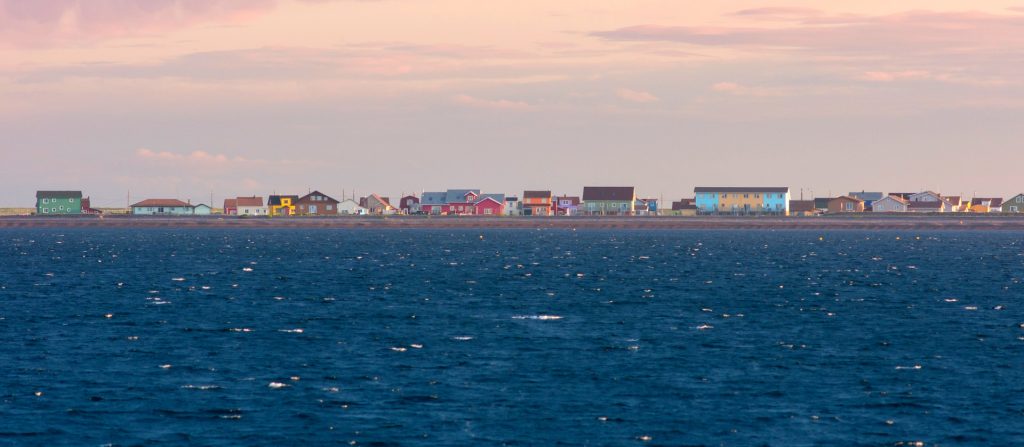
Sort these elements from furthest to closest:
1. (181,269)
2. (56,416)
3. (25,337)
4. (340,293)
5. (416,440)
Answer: (181,269) → (340,293) → (25,337) → (56,416) → (416,440)

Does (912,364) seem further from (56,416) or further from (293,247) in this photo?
(293,247)

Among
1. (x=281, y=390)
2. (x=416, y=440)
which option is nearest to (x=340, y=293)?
(x=281, y=390)

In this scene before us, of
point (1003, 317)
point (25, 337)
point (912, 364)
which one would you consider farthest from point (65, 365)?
point (1003, 317)

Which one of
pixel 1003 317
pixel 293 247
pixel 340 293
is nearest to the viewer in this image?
pixel 1003 317

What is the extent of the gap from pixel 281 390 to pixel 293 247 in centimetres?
11476

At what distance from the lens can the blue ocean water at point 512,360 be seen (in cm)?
3164

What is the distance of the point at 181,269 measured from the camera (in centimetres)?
10044

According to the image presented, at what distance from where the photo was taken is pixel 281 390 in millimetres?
36812

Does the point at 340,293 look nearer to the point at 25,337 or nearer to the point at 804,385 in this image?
the point at 25,337

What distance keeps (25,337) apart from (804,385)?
107 ft

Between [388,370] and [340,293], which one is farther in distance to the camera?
[340,293]

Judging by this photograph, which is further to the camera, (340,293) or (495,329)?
(340,293)

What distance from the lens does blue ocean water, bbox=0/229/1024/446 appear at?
104ft

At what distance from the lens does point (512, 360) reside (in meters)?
43.0
